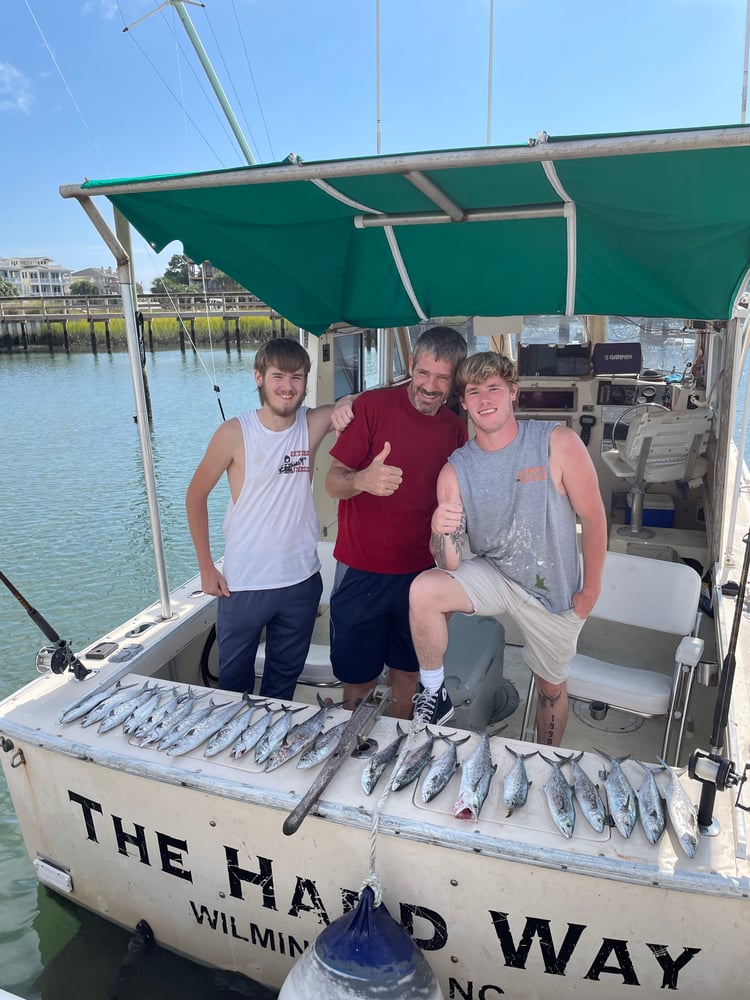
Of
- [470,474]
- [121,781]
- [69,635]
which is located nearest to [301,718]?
[121,781]

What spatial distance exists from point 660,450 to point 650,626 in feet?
7.26

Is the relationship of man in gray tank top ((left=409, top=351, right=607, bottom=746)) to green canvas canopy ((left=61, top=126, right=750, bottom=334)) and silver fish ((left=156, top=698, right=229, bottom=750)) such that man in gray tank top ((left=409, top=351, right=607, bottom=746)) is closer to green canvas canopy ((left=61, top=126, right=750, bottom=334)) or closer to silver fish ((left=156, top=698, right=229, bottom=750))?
green canvas canopy ((left=61, top=126, right=750, bottom=334))

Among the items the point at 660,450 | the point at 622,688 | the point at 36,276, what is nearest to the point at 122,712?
the point at 622,688

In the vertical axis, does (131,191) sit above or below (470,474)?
above

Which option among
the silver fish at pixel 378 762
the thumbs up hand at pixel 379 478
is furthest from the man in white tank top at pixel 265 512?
the silver fish at pixel 378 762

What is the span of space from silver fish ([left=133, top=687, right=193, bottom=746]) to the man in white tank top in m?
0.37

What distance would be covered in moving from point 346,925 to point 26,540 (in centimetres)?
986

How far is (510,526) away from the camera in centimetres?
276

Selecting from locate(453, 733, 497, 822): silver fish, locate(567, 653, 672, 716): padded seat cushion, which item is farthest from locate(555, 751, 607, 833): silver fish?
locate(567, 653, 672, 716): padded seat cushion

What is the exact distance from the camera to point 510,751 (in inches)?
93.8

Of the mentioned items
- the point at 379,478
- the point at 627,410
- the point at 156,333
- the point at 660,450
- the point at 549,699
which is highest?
the point at 156,333

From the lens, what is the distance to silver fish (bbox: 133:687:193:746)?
2.51 m

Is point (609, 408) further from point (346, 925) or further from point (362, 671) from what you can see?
point (346, 925)

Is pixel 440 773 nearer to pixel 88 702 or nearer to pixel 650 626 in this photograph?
pixel 88 702
